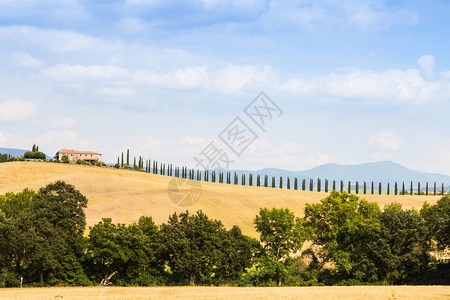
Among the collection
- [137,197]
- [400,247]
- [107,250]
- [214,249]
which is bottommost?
[107,250]

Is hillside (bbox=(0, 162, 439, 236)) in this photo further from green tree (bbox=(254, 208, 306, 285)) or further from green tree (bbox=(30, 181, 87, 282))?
green tree (bbox=(254, 208, 306, 285))

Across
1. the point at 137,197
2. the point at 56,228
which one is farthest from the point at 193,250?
the point at 137,197

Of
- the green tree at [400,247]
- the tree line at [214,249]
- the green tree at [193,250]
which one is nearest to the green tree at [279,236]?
the tree line at [214,249]

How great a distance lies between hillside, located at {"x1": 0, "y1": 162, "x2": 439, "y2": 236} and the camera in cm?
10775

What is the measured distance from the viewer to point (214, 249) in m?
59.7

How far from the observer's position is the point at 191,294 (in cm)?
4559

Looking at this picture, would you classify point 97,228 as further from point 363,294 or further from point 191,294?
point 363,294

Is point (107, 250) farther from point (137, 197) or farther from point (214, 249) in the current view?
point (137, 197)

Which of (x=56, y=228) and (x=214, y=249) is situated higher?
(x=56, y=228)

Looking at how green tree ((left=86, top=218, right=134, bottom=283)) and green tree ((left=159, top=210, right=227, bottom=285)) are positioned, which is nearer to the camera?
green tree ((left=86, top=218, right=134, bottom=283))

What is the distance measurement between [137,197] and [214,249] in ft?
207

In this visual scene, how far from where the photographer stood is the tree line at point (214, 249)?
5762cm

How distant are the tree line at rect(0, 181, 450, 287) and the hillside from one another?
34154 mm

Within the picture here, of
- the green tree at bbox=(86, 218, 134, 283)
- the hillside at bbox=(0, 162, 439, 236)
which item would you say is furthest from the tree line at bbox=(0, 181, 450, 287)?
the hillside at bbox=(0, 162, 439, 236)
